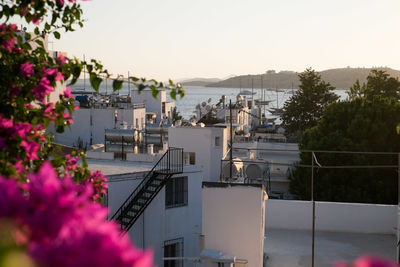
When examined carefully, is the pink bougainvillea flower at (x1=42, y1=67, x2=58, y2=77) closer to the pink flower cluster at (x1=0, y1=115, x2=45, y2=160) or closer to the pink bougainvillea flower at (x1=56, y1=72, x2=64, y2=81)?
the pink bougainvillea flower at (x1=56, y1=72, x2=64, y2=81)

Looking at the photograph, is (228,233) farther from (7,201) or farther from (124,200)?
(7,201)

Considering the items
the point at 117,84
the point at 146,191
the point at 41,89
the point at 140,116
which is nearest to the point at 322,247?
the point at 146,191

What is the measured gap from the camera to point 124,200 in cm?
2020

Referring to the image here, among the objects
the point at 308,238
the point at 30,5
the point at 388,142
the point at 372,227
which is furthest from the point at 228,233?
the point at 388,142

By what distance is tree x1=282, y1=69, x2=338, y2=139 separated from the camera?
200 ft

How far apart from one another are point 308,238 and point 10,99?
54.1 ft

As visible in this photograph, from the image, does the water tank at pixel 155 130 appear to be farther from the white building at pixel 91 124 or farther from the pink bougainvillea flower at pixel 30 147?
the pink bougainvillea flower at pixel 30 147

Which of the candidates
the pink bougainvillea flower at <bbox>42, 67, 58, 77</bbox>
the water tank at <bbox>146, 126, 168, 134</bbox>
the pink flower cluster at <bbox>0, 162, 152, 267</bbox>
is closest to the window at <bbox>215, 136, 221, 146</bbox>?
the water tank at <bbox>146, 126, 168, 134</bbox>

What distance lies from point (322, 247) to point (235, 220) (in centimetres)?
574

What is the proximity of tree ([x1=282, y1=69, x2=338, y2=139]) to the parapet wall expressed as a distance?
39.7m

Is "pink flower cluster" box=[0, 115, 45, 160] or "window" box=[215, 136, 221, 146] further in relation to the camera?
"window" box=[215, 136, 221, 146]

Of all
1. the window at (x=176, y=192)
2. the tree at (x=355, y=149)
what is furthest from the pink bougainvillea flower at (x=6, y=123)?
the tree at (x=355, y=149)

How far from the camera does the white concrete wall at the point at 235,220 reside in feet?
46.5

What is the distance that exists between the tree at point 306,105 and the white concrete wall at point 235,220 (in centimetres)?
4692
